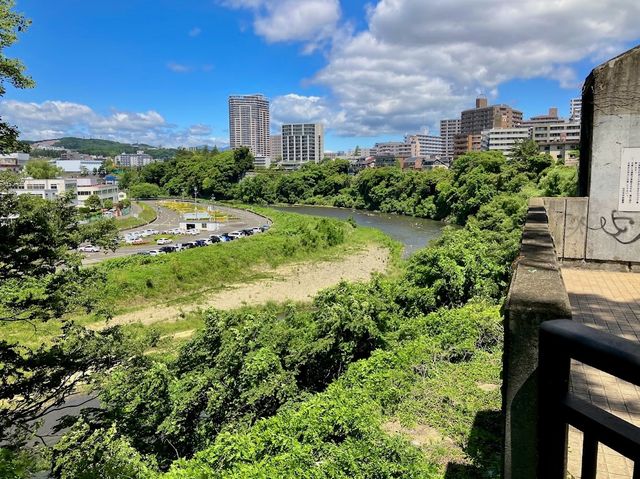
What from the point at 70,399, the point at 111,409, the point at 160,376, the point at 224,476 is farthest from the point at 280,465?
the point at 70,399

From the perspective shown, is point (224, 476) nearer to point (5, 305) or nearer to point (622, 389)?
point (622, 389)

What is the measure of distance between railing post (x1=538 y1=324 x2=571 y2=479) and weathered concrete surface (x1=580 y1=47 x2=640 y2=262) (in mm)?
5867

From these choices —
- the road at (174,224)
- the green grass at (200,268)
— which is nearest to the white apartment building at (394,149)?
the road at (174,224)

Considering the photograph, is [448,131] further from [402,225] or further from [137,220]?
[137,220]

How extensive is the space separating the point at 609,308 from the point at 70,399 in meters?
18.3

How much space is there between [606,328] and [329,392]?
14.7 feet

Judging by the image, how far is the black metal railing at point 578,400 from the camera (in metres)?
1.21

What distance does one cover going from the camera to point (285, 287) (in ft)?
104

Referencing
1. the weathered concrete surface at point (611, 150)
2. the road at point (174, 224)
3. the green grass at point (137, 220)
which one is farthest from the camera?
the green grass at point (137, 220)

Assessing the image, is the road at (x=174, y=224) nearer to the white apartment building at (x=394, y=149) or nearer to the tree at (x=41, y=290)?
the tree at (x=41, y=290)

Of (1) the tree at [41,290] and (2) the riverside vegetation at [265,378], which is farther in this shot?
(1) the tree at [41,290]

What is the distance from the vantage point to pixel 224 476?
18.9 feet

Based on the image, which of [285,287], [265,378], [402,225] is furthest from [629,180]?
[402,225]

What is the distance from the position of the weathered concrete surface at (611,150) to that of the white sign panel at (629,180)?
14 millimetres
